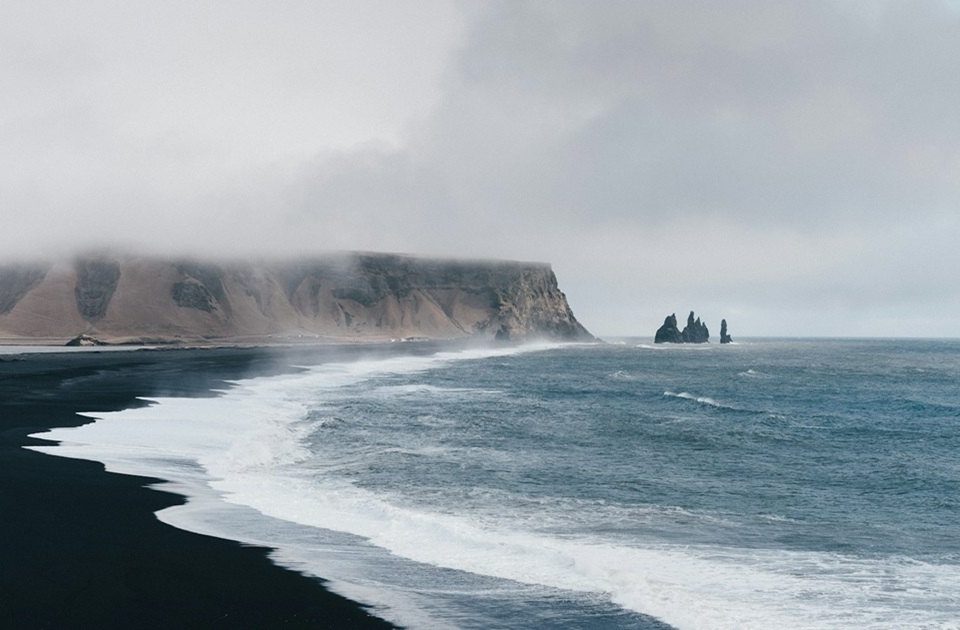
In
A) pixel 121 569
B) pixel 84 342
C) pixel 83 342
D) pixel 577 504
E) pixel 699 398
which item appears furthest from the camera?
pixel 84 342

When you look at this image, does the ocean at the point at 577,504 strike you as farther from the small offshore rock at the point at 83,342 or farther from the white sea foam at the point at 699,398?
the small offshore rock at the point at 83,342

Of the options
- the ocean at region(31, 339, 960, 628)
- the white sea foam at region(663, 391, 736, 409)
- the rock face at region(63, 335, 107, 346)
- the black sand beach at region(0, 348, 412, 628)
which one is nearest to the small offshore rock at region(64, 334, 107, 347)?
the rock face at region(63, 335, 107, 346)

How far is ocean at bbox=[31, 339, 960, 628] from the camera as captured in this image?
1226cm

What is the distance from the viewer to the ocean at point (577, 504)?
40.2 ft

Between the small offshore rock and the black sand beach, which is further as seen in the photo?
the small offshore rock

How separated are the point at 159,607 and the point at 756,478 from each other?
18.6m

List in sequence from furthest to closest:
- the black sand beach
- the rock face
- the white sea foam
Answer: the rock face
the white sea foam
the black sand beach

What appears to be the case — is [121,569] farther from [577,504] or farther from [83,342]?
[83,342]

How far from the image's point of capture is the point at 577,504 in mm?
19938

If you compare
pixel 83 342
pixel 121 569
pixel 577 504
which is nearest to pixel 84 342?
pixel 83 342

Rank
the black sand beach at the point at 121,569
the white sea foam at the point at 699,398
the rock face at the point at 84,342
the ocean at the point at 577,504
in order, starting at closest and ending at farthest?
the black sand beach at the point at 121,569
the ocean at the point at 577,504
the white sea foam at the point at 699,398
the rock face at the point at 84,342

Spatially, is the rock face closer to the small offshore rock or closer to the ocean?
the small offshore rock

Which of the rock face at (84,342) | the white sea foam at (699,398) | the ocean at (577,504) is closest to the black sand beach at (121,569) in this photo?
the ocean at (577,504)

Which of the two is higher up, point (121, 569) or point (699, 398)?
point (121, 569)
